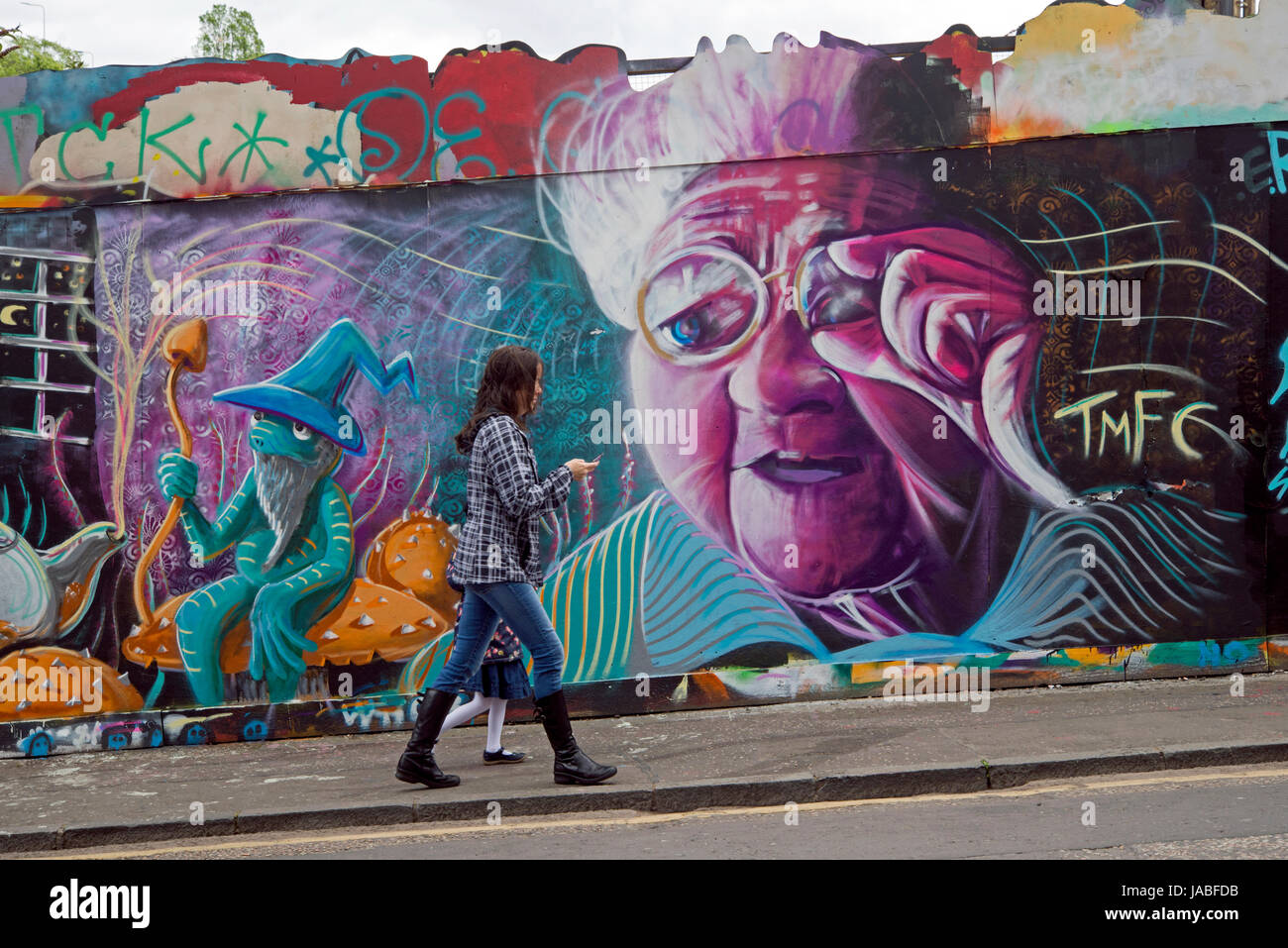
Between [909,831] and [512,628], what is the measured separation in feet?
6.55

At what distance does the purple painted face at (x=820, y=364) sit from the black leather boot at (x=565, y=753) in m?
2.09

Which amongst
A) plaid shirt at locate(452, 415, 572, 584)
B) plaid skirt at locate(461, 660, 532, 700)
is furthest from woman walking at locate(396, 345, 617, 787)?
plaid skirt at locate(461, 660, 532, 700)

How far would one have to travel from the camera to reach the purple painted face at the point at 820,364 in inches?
299

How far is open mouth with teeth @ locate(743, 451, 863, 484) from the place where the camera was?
301 inches

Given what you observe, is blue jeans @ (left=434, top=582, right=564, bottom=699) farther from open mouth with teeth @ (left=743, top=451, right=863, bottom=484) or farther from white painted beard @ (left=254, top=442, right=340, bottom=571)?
open mouth with teeth @ (left=743, top=451, right=863, bottom=484)

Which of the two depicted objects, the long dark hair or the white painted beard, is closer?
the long dark hair

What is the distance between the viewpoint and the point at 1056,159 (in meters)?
7.69

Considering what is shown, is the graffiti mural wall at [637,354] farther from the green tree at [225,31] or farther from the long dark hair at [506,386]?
the green tree at [225,31]

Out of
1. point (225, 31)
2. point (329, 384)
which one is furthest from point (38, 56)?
point (329, 384)

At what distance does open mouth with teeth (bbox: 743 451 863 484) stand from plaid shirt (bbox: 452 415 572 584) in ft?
6.96

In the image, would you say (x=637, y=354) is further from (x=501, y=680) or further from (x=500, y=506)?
(x=501, y=680)

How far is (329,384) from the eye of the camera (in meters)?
7.50

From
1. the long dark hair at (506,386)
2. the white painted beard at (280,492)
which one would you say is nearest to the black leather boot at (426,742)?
the long dark hair at (506,386)

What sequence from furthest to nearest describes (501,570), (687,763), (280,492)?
(280,492), (687,763), (501,570)
